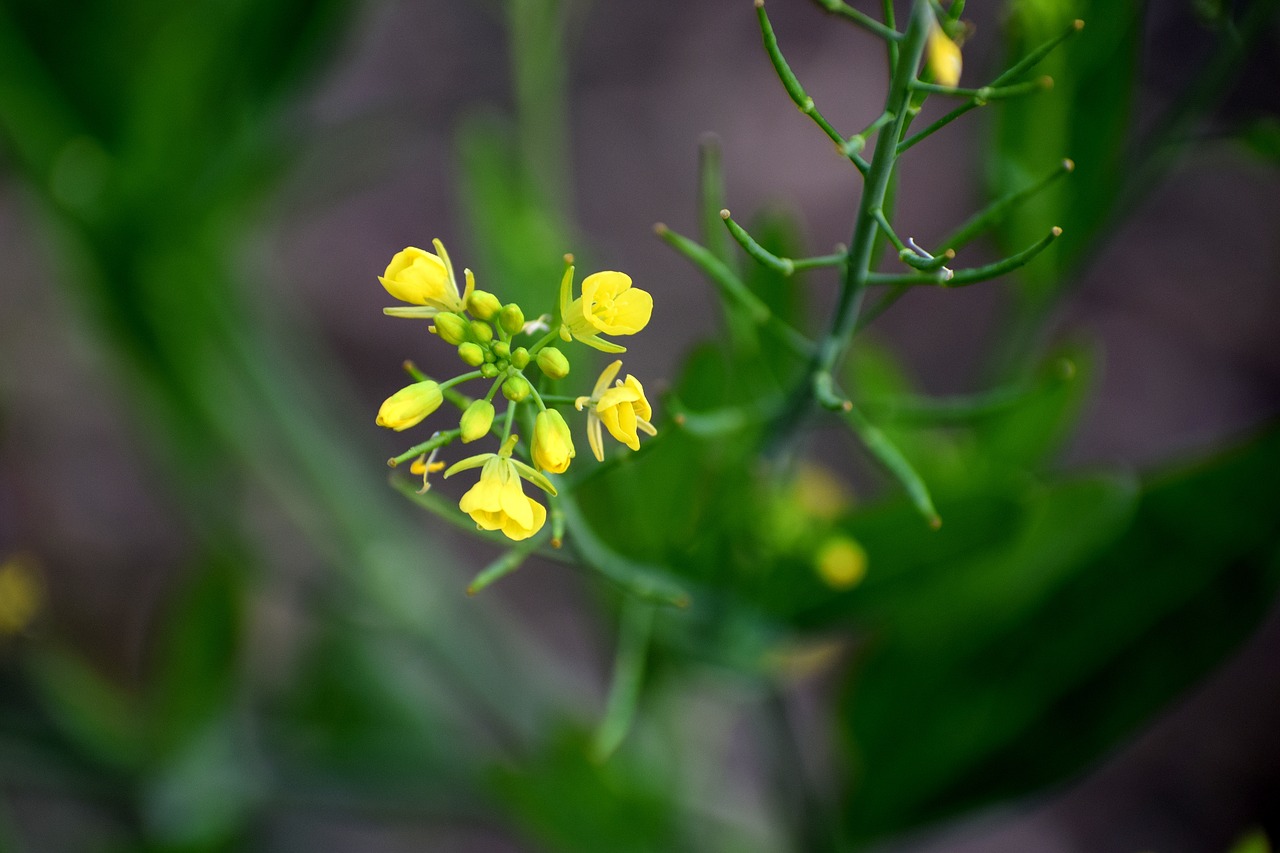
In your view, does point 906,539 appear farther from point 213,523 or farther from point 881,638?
point 213,523

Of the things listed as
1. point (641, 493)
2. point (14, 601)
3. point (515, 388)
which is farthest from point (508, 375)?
point (14, 601)

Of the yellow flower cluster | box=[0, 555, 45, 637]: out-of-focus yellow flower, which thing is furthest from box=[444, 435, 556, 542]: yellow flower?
box=[0, 555, 45, 637]: out-of-focus yellow flower

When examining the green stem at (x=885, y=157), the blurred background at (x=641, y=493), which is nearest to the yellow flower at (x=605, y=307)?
the green stem at (x=885, y=157)

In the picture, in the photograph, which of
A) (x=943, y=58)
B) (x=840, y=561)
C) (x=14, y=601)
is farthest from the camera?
(x=14, y=601)

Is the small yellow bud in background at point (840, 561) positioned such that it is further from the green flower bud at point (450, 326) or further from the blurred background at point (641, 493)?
the green flower bud at point (450, 326)

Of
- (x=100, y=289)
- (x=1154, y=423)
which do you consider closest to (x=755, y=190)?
(x=1154, y=423)

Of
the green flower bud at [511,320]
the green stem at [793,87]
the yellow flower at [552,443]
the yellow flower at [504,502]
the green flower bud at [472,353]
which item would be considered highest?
the green stem at [793,87]

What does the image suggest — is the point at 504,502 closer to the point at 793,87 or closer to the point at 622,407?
the point at 622,407
